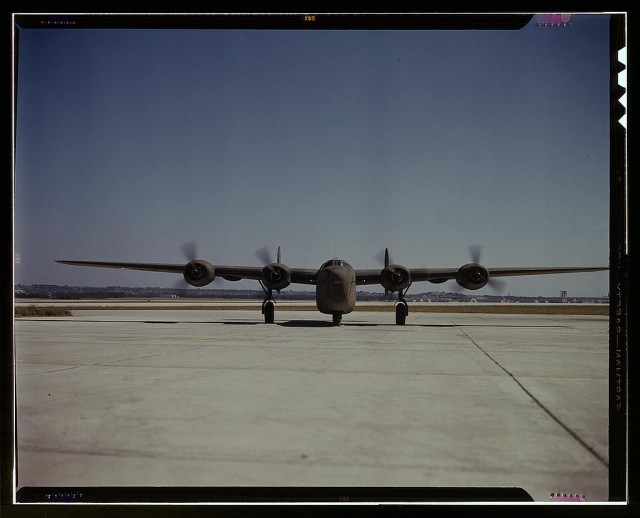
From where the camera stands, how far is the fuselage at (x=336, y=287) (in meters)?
21.4

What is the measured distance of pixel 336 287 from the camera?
70.3ft

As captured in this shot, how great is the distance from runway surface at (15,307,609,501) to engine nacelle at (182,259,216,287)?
12842mm

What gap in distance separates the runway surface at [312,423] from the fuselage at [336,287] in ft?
34.9

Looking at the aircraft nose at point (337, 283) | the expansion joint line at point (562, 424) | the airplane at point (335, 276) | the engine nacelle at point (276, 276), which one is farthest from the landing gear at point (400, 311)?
the expansion joint line at point (562, 424)

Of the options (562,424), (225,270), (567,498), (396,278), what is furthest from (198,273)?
(567,498)

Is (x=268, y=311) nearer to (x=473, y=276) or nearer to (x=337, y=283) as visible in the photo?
(x=337, y=283)

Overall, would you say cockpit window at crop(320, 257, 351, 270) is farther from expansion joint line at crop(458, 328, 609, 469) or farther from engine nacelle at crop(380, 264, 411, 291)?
expansion joint line at crop(458, 328, 609, 469)

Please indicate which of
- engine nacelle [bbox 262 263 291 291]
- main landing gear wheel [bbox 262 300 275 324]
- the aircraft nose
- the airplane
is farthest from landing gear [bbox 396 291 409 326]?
main landing gear wheel [bbox 262 300 275 324]

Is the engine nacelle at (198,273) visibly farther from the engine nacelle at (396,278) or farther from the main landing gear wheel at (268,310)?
the engine nacelle at (396,278)

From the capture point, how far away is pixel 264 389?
24.1 ft
